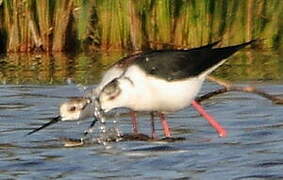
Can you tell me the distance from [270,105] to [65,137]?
6.39ft

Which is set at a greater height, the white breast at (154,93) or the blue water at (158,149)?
the white breast at (154,93)

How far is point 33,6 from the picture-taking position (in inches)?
471

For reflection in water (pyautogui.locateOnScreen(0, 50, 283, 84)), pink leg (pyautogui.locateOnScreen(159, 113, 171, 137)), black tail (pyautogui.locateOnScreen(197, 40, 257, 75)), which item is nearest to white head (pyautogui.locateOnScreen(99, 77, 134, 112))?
pink leg (pyautogui.locateOnScreen(159, 113, 171, 137))

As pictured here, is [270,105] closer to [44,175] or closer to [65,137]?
[65,137]

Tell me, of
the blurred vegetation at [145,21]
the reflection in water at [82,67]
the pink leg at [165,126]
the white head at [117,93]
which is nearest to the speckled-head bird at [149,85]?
the white head at [117,93]

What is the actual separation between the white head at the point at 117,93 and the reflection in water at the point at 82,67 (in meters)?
3.07

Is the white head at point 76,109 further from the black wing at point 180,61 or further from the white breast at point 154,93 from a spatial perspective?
the black wing at point 180,61

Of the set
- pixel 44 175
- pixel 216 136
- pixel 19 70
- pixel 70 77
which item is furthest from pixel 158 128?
pixel 19 70

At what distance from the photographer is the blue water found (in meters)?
6.50

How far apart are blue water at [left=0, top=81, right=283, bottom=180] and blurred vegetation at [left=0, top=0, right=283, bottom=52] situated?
231 cm

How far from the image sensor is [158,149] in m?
7.24

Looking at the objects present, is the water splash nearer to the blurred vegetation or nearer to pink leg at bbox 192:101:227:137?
pink leg at bbox 192:101:227:137

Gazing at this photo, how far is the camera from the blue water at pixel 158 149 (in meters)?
6.50

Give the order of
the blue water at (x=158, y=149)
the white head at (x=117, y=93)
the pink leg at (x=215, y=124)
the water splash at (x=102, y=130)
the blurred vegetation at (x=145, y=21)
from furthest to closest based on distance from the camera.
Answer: the blurred vegetation at (x=145, y=21), the pink leg at (x=215, y=124), the water splash at (x=102, y=130), the white head at (x=117, y=93), the blue water at (x=158, y=149)
